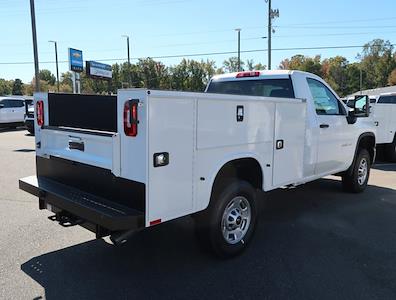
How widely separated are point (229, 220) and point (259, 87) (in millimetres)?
2423

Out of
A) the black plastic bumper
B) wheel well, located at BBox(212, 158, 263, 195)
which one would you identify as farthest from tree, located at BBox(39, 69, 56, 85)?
wheel well, located at BBox(212, 158, 263, 195)

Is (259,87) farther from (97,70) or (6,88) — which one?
(6,88)

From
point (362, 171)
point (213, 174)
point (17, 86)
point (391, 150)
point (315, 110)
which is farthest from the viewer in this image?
point (17, 86)

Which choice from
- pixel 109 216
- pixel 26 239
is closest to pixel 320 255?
pixel 109 216

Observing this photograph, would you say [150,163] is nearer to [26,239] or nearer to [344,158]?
[26,239]

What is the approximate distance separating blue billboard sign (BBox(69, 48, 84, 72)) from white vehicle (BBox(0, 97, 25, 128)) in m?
7.45

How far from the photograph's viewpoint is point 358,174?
7707 mm

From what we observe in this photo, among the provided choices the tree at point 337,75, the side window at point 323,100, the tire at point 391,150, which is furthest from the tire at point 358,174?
the tree at point 337,75

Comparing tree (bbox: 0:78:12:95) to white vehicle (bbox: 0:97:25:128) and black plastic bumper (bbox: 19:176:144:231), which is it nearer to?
white vehicle (bbox: 0:97:25:128)

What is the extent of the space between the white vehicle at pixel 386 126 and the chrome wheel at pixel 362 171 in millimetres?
3803

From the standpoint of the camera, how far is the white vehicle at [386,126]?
11.6 m

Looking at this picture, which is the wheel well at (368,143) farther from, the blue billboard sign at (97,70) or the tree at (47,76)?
the tree at (47,76)

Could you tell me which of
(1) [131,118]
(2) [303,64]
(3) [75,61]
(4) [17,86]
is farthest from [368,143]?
(4) [17,86]

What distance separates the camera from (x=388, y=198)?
758 centimetres
